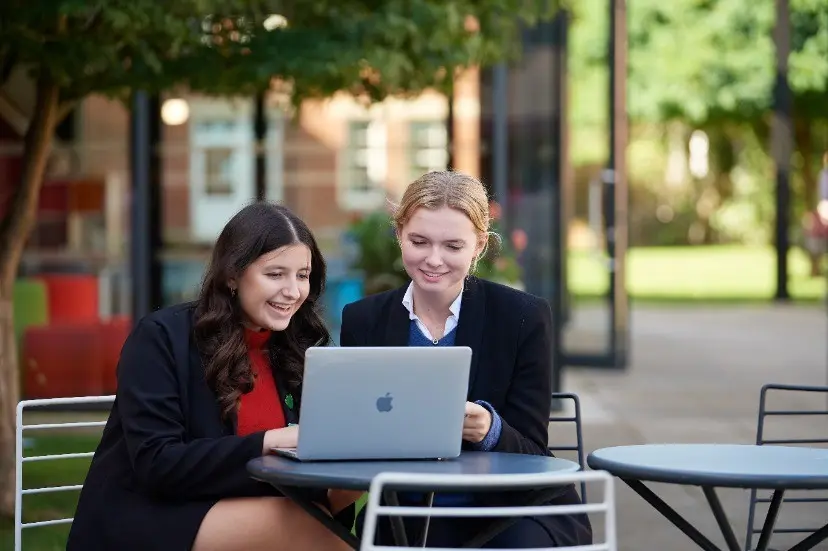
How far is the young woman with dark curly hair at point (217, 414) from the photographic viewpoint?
12.1 feet

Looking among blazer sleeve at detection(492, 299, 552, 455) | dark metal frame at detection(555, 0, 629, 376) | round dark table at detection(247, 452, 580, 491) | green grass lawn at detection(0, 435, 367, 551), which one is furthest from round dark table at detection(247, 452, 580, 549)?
dark metal frame at detection(555, 0, 629, 376)

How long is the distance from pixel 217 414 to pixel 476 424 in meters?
0.61

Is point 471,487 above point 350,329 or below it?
below

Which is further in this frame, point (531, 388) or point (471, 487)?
point (531, 388)

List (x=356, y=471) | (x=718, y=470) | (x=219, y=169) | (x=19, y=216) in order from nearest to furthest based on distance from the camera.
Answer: (x=356, y=471), (x=718, y=470), (x=19, y=216), (x=219, y=169)

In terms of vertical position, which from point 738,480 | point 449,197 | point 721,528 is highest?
point 449,197

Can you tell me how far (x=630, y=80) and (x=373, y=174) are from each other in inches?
630

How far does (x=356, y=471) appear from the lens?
3.37 metres

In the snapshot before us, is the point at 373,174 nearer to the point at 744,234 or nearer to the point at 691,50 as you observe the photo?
the point at 691,50

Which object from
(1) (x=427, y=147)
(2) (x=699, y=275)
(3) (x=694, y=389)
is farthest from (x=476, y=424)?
(2) (x=699, y=275)

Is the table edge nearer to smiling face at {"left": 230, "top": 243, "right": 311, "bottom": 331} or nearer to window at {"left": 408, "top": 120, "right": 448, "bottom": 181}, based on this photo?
smiling face at {"left": 230, "top": 243, "right": 311, "bottom": 331}

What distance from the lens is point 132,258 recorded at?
10.8 metres

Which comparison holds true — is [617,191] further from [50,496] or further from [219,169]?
[50,496]

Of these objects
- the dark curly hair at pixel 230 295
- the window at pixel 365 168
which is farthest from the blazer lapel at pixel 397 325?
the window at pixel 365 168
